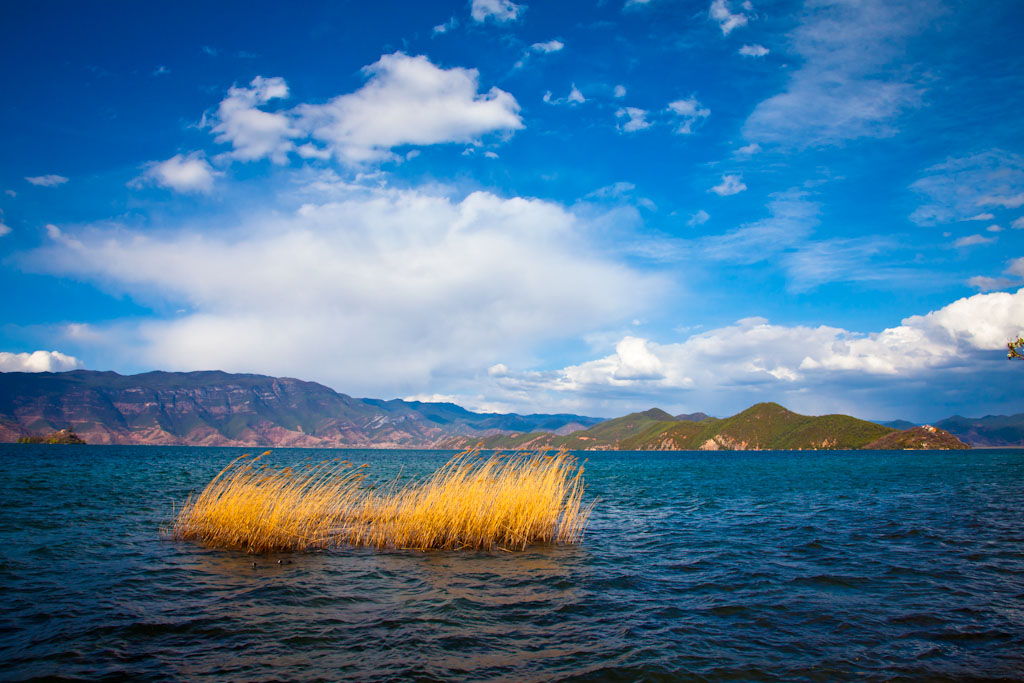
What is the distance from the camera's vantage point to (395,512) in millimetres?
18672

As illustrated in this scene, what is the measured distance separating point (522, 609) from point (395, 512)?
894cm

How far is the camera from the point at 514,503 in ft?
56.3

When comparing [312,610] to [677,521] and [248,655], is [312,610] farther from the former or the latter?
[677,521]

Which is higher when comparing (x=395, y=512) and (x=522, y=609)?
(x=395, y=512)

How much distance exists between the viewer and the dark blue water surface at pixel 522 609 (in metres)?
8.08

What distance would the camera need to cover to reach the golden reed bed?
15383 mm

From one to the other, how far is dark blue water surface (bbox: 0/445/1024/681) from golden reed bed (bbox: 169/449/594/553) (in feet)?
2.61

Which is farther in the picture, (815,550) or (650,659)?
(815,550)

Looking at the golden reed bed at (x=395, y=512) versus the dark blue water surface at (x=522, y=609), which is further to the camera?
the golden reed bed at (x=395, y=512)

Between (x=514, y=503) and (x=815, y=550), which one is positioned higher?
(x=514, y=503)

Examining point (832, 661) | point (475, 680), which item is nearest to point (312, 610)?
point (475, 680)

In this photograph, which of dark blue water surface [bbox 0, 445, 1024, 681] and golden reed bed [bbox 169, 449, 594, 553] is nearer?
dark blue water surface [bbox 0, 445, 1024, 681]

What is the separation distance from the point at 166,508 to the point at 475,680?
2215 cm

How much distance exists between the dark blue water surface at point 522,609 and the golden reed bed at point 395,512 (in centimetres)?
79
